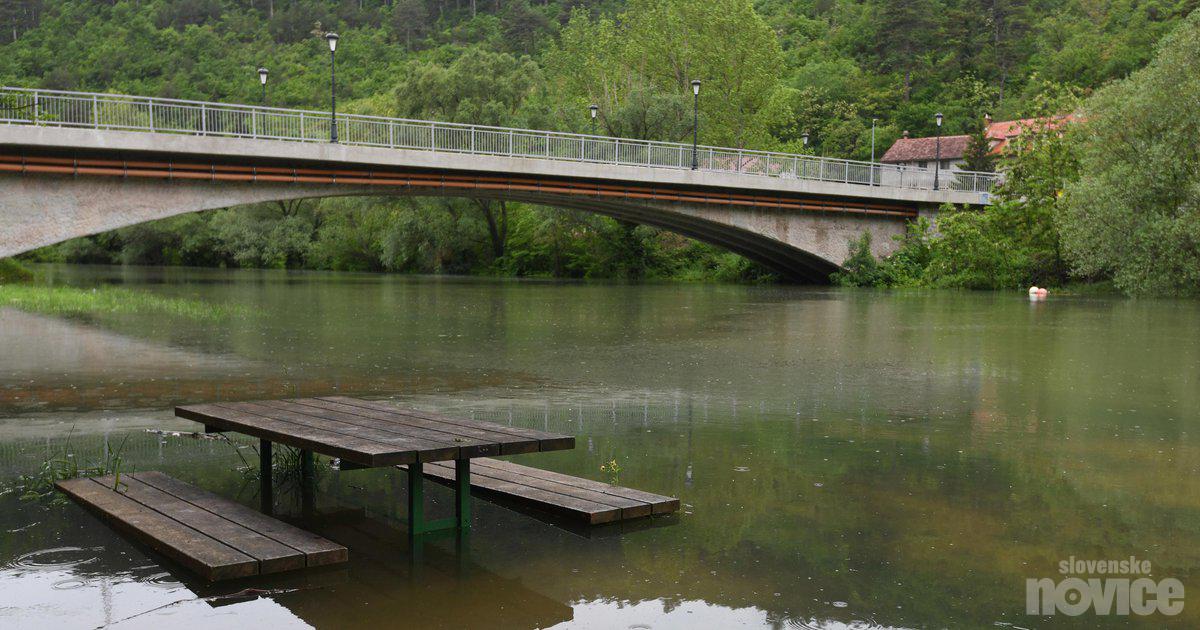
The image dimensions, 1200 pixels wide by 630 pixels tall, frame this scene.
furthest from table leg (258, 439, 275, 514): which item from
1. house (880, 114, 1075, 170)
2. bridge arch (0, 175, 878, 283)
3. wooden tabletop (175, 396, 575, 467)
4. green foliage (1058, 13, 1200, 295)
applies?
house (880, 114, 1075, 170)

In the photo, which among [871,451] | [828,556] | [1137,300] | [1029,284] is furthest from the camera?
[1029,284]

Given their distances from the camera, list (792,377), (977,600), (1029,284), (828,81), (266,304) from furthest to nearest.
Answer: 1. (828,81)
2. (1029,284)
3. (266,304)
4. (792,377)
5. (977,600)

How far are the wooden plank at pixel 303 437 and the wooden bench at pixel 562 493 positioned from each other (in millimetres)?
1104

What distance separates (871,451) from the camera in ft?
25.8

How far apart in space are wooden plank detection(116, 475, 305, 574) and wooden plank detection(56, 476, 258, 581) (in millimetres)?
38

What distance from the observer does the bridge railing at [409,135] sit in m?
29.5

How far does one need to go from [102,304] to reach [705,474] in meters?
23.1

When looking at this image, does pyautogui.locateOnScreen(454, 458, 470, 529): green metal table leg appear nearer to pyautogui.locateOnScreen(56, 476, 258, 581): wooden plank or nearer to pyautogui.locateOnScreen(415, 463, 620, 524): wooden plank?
pyautogui.locateOnScreen(415, 463, 620, 524): wooden plank

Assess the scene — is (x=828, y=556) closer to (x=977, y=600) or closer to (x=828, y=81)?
(x=977, y=600)

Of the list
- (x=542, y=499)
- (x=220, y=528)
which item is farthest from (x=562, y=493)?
(x=220, y=528)

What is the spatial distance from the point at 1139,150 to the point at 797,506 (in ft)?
104

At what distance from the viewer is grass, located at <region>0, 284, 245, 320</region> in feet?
78.0

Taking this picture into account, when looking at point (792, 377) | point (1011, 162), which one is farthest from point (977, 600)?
point (1011, 162)

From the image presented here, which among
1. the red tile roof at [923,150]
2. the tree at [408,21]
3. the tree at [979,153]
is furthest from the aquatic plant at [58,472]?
the tree at [408,21]
